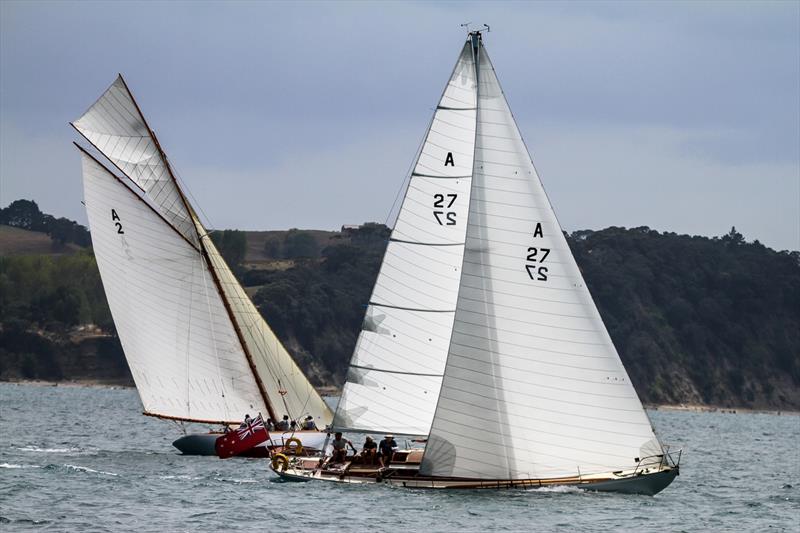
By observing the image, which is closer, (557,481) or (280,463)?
(557,481)

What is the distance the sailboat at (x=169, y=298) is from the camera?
200ft

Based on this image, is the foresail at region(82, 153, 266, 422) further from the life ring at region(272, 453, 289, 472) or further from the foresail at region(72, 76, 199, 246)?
the life ring at region(272, 453, 289, 472)

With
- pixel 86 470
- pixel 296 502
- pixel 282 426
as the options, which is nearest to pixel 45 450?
pixel 282 426

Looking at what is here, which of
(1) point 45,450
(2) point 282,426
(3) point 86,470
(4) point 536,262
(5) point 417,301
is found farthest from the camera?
(1) point 45,450

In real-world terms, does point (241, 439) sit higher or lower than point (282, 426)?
lower

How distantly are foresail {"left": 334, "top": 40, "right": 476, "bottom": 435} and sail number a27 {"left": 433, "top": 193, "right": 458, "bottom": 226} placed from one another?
0.10 feet

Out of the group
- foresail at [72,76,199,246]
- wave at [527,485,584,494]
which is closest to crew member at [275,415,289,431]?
foresail at [72,76,199,246]

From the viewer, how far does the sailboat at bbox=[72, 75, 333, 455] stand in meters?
60.8

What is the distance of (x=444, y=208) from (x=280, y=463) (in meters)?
10.0

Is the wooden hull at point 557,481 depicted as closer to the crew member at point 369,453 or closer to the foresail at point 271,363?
the crew member at point 369,453

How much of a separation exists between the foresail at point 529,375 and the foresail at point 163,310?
67.5 feet

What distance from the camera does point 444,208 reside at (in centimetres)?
4556

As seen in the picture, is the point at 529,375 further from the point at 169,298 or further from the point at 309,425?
the point at 169,298

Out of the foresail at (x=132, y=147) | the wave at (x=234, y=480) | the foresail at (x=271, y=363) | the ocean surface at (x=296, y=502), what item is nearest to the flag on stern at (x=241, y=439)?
the ocean surface at (x=296, y=502)
